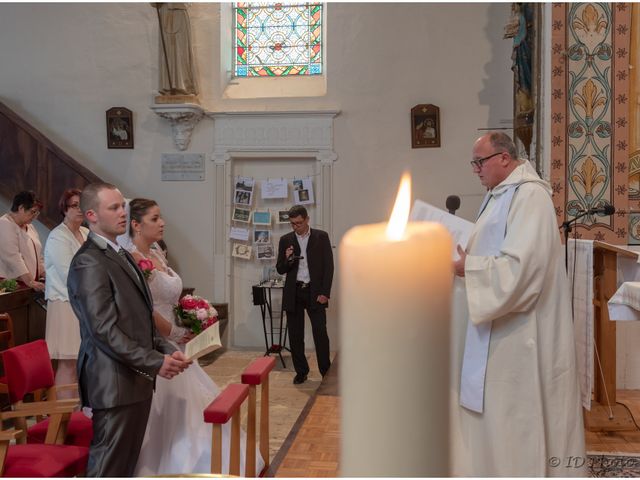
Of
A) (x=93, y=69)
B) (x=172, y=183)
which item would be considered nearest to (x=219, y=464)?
(x=172, y=183)

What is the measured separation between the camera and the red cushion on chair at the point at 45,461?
8.21 ft

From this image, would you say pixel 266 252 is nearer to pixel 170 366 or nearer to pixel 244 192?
pixel 244 192

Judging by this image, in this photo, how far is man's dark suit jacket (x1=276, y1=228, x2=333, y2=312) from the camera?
6426mm

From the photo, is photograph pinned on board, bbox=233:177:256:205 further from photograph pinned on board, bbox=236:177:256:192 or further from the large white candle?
the large white candle

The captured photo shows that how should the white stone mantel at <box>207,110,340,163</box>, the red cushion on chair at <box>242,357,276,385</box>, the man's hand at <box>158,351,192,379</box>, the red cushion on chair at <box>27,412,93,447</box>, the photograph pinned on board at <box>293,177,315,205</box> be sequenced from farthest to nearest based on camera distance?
the photograph pinned on board at <box>293,177,315,205</box> → the white stone mantel at <box>207,110,340,163</box> → the red cushion on chair at <box>242,357,276,385</box> → the red cushion on chair at <box>27,412,93,447</box> → the man's hand at <box>158,351,192,379</box>

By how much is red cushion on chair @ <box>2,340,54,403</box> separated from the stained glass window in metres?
6.31

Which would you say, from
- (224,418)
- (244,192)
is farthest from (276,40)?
(224,418)

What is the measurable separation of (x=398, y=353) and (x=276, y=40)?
888 cm

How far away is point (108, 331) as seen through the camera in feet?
8.20

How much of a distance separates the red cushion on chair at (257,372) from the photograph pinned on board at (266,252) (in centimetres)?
471

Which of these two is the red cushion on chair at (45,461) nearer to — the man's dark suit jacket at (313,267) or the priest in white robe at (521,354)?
the priest in white robe at (521,354)

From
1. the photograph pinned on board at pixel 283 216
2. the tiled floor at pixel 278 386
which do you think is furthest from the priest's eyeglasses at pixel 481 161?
the photograph pinned on board at pixel 283 216

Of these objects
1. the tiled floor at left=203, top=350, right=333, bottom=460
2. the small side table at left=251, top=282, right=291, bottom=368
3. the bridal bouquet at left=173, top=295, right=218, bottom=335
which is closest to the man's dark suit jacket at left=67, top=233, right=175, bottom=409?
the bridal bouquet at left=173, top=295, right=218, bottom=335

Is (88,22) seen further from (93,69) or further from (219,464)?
(219,464)
